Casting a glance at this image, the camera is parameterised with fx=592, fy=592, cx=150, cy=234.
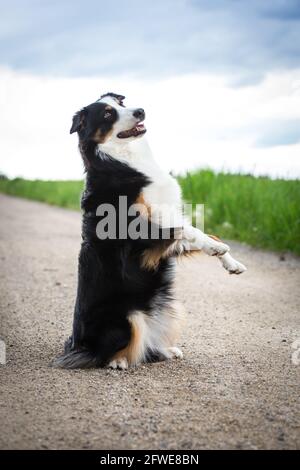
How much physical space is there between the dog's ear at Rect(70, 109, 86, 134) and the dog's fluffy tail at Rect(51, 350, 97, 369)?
5.18ft

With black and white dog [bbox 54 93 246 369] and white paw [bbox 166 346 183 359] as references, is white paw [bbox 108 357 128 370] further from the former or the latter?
white paw [bbox 166 346 183 359]

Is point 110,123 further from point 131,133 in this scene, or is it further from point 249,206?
point 249,206

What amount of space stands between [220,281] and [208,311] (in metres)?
1.54

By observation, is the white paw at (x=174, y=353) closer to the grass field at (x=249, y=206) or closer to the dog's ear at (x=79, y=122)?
the dog's ear at (x=79, y=122)

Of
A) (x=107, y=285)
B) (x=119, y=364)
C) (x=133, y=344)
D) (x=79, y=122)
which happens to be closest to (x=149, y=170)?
(x=79, y=122)

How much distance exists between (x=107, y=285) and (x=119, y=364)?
20.9 inches

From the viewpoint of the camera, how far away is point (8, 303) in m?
6.09

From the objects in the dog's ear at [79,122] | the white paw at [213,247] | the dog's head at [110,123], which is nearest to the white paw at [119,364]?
the white paw at [213,247]

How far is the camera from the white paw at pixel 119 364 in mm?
3916

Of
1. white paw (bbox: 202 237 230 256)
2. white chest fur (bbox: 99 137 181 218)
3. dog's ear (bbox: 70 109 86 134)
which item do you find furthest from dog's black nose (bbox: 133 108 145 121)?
white paw (bbox: 202 237 230 256)

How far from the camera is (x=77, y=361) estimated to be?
3.95m
